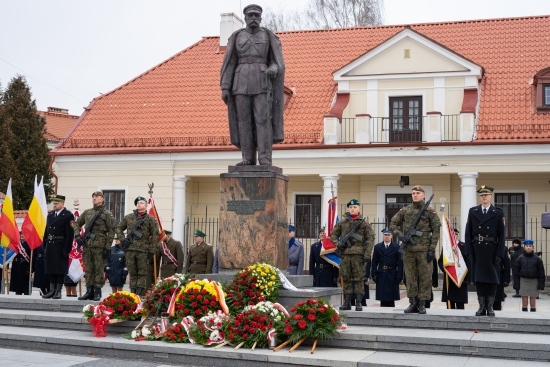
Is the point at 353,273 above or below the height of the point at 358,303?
above

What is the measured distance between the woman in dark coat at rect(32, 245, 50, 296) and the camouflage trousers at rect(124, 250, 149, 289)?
2827 mm

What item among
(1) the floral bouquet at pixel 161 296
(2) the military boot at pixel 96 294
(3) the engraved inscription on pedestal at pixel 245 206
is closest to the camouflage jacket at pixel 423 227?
(3) the engraved inscription on pedestal at pixel 245 206

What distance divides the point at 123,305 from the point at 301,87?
16492 millimetres

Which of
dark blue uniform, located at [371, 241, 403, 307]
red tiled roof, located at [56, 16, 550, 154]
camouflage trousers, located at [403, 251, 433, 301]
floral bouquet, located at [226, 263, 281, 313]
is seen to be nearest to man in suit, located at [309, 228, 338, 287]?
dark blue uniform, located at [371, 241, 403, 307]

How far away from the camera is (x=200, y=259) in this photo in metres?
14.6

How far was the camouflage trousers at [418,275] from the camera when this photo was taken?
10195 millimetres

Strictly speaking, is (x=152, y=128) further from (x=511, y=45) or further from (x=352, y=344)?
(x=352, y=344)

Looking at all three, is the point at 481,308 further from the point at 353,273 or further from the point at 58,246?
the point at 58,246

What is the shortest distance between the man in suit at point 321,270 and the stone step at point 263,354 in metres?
4.57

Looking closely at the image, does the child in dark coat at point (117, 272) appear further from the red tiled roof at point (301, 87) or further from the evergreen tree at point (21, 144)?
the evergreen tree at point (21, 144)

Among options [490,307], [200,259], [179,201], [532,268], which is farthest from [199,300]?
[179,201]

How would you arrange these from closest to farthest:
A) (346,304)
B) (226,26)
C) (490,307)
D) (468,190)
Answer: (490,307)
(346,304)
(468,190)
(226,26)

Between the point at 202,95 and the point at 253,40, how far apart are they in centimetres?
1558

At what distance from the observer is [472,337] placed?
28.6ft
